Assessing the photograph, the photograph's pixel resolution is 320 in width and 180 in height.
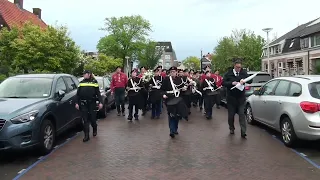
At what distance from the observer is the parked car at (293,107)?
6919mm

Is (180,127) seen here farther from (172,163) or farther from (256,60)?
(256,60)

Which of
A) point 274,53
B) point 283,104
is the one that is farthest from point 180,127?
point 274,53

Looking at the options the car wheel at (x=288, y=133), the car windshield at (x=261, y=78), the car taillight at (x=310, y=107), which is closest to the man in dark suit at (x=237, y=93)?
the car wheel at (x=288, y=133)

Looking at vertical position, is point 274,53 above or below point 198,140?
above

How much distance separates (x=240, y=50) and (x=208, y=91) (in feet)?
153

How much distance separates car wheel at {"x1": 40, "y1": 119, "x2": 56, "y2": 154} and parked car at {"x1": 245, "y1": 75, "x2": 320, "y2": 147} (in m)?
5.06

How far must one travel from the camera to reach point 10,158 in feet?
22.6

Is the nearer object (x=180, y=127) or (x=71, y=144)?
(x=71, y=144)

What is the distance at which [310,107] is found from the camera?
22.7ft

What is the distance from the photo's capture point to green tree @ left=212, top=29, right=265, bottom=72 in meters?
56.0

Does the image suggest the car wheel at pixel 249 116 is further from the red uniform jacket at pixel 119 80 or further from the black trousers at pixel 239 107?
the red uniform jacket at pixel 119 80

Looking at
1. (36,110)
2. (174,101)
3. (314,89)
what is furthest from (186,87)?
(36,110)

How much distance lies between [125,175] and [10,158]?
268cm

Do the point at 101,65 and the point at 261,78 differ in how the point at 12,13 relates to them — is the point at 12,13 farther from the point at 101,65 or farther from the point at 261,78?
the point at 261,78
